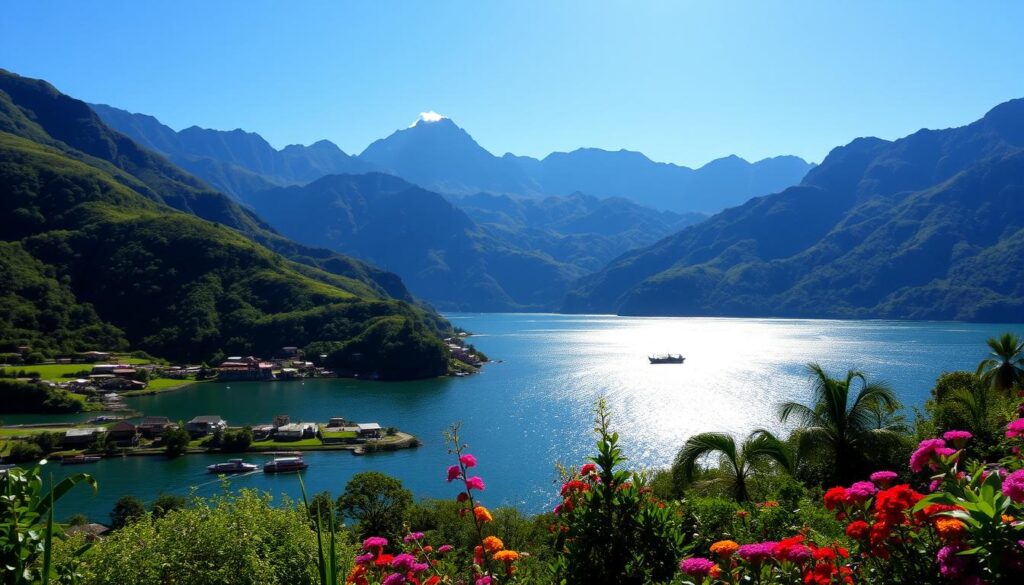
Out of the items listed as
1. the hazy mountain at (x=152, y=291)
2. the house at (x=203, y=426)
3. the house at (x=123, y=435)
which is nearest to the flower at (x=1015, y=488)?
the house at (x=123, y=435)

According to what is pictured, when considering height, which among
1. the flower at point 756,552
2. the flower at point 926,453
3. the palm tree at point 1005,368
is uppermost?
the flower at point 926,453

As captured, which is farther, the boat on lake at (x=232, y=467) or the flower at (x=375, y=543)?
the boat on lake at (x=232, y=467)

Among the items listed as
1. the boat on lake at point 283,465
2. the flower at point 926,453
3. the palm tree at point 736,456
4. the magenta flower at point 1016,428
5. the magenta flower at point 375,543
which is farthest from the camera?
the boat on lake at point 283,465

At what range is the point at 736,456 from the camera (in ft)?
41.3

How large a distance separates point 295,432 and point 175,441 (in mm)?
10139

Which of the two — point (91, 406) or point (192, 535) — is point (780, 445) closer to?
point (192, 535)

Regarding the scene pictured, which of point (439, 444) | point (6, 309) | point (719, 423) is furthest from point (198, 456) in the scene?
point (6, 309)

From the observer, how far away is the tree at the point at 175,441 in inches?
2095

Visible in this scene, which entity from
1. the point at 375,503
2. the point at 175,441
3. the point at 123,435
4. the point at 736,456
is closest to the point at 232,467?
the point at 175,441

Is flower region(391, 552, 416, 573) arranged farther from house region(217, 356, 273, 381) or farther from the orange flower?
house region(217, 356, 273, 381)

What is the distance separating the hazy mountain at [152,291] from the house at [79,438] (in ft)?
171

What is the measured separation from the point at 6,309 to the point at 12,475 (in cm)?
13684

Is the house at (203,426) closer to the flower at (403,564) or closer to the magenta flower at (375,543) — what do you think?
the magenta flower at (375,543)

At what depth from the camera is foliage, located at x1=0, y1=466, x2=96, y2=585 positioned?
320cm
